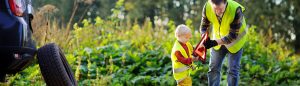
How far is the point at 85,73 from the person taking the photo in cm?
769

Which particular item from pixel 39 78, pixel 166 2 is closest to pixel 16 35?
pixel 39 78

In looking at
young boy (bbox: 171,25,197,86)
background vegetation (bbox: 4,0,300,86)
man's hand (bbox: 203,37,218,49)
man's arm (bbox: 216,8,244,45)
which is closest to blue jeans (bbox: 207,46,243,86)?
man's arm (bbox: 216,8,244,45)

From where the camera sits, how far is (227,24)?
5645mm

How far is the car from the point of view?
4031 mm

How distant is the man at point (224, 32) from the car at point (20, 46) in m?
1.73

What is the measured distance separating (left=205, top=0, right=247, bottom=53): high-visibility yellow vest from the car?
1925mm

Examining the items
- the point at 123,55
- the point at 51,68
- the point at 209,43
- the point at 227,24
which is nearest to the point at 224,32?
the point at 227,24

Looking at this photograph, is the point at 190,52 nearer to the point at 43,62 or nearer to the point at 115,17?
the point at 43,62

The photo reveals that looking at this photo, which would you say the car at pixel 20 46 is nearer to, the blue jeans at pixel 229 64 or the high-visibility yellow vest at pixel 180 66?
the high-visibility yellow vest at pixel 180 66

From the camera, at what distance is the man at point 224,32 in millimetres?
5555

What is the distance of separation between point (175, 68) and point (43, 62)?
1461 mm

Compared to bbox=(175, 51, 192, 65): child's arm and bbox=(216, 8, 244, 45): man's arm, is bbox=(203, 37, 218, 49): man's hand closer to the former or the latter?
bbox=(216, 8, 244, 45): man's arm

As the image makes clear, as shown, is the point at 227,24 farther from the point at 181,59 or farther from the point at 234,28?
the point at 181,59

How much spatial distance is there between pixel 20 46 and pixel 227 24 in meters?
2.44
